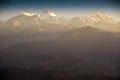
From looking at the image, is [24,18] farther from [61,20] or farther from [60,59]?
[60,59]

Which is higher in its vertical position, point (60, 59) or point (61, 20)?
→ point (61, 20)

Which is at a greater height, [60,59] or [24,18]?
[24,18]

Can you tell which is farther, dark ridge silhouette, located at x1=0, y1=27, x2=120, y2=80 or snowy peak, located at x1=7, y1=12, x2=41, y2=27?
dark ridge silhouette, located at x1=0, y1=27, x2=120, y2=80

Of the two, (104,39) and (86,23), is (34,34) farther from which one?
(104,39)

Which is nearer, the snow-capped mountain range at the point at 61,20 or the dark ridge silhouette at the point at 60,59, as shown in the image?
the snow-capped mountain range at the point at 61,20

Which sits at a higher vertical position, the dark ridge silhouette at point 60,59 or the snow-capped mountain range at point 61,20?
the snow-capped mountain range at point 61,20

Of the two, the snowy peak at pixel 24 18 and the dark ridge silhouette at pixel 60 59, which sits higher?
the snowy peak at pixel 24 18

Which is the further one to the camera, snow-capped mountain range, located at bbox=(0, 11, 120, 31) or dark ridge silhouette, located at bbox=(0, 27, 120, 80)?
dark ridge silhouette, located at bbox=(0, 27, 120, 80)

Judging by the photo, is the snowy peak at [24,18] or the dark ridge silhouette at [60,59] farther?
the dark ridge silhouette at [60,59]

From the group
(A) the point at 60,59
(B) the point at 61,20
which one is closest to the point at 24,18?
(B) the point at 61,20

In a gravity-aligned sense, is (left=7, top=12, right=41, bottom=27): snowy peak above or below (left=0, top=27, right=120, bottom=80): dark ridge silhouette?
above

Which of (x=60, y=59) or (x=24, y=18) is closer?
(x=24, y=18)
